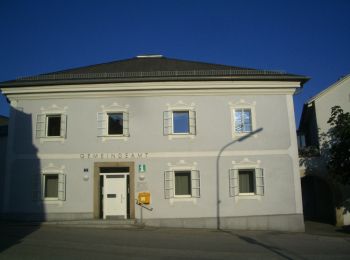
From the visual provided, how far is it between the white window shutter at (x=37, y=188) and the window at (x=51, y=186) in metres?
0.26

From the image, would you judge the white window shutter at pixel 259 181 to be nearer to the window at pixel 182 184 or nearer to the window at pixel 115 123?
the window at pixel 182 184

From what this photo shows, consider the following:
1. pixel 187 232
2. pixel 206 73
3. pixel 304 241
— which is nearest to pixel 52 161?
pixel 187 232

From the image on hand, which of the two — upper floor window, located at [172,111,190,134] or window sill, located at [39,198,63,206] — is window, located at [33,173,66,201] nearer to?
window sill, located at [39,198,63,206]

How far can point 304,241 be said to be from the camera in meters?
14.1

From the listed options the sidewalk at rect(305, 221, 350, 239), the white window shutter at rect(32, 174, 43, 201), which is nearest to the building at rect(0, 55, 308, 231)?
the white window shutter at rect(32, 174, 43, 201)

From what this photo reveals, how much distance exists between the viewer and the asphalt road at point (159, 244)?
1070 cm

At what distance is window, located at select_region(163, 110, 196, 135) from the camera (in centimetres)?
1808

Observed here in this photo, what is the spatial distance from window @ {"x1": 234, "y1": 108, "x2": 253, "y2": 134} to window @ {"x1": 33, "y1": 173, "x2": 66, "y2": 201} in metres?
8.33

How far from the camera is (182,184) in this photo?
1797 cm

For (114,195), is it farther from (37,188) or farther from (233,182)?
(233,182)

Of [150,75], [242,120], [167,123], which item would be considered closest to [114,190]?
[167,123]

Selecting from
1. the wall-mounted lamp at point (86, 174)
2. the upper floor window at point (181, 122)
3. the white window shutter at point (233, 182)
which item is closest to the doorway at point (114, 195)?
the wall-mounted lamp at point (86, 174)

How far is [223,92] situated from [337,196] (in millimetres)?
7939

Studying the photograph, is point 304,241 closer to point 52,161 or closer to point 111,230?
point 111,230
